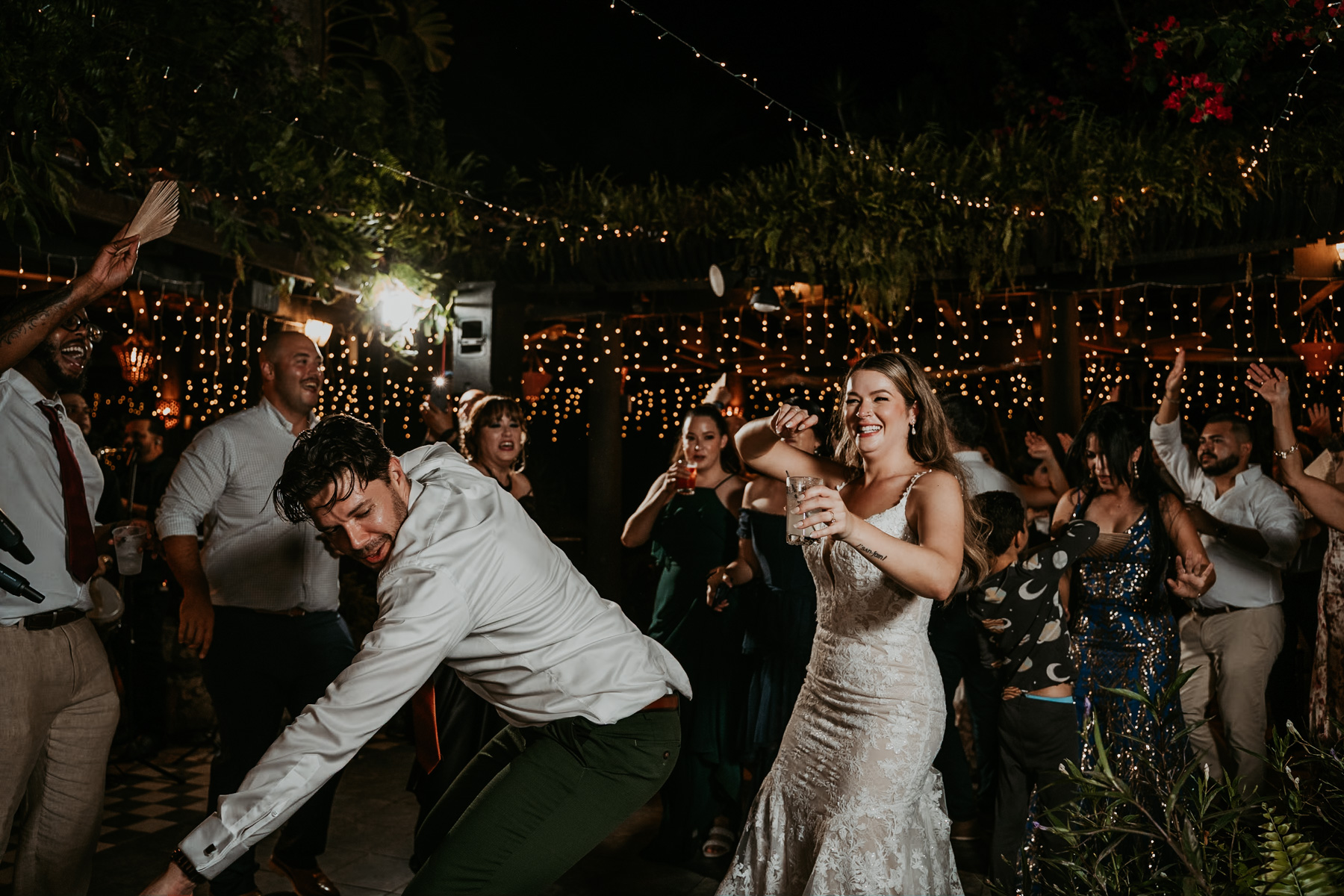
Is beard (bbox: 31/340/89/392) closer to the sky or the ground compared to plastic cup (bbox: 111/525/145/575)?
closer to the sky

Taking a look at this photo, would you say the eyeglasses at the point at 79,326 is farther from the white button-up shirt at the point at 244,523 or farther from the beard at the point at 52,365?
the white button-up shirt at the point at 244,523

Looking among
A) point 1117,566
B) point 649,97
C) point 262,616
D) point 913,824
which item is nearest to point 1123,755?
point 1117,566

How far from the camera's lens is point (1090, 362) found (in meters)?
8.92

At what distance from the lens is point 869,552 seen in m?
2.00

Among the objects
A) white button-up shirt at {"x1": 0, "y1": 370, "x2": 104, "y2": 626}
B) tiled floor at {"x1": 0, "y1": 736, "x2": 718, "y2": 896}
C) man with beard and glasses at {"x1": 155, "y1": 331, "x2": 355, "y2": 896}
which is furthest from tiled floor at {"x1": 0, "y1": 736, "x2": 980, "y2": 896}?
white button-up shirt at {"x1": 0, "y1": 370, "x2": 104, "y2": 626}

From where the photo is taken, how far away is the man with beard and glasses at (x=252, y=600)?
10.1 feet

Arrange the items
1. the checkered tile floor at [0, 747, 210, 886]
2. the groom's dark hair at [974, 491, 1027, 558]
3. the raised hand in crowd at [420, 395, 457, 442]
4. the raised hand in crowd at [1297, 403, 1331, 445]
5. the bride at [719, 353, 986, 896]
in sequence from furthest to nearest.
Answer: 1. the raised hand in crowd at [420, 395, 457, 442]
2. the raised hand in crowd at [1297, 403, 1331, 445]
3. the checkered tile floor at [0, 747, 210, 886]
4. the groom's dark hair at [974, 491, 1027, 558]
5. the bride at [719, 353, 986, 896]

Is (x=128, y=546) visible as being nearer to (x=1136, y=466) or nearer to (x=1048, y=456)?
(x=1136, y=466)

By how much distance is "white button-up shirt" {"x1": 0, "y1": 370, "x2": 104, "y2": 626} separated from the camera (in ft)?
8.50

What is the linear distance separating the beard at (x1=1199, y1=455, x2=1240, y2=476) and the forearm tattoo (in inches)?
177

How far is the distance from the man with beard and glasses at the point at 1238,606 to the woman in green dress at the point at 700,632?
186 centimetres

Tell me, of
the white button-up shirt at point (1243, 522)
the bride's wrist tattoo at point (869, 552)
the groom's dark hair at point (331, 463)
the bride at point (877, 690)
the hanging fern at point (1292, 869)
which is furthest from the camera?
the white button-up shirt at point (1243, 522)

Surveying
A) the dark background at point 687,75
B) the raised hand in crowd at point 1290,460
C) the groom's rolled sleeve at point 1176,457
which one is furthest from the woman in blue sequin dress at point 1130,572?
the dark background at point 687,75

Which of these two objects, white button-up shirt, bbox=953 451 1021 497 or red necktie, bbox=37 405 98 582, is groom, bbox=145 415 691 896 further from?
white button-up shirt, bbox=953 451 1021 497
